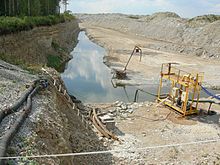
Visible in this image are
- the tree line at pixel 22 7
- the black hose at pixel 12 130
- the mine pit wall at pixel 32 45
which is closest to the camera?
the black hose at pixel 12 130

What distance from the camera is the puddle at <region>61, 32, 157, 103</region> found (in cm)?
2440

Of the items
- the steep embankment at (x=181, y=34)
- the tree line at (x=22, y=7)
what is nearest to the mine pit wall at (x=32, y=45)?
the tree line at (x=22, y=7)

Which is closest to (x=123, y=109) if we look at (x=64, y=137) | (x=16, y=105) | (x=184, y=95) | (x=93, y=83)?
(x=184, y=95)

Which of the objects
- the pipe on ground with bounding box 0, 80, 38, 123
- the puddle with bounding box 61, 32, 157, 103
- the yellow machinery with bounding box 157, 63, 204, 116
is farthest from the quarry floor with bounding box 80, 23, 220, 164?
the pipe on ground with bounding box 0, 80, 38, 123

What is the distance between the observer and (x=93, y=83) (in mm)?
29625

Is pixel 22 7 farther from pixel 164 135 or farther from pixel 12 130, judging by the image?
pixel 12 130

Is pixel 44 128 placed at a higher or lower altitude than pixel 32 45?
lower

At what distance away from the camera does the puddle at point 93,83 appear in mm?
24402

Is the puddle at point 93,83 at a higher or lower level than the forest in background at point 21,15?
lower

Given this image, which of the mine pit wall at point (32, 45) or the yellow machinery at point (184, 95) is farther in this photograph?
the mine pit wall at point (32, 45)

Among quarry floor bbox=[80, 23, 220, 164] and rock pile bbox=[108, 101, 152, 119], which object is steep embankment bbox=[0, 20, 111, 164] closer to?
quarry floor bbox=[80, 23, 220, 164]

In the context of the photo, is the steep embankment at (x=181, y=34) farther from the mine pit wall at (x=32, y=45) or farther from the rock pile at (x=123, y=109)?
the rock pile at (x=123, y=109)

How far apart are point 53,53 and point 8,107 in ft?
82.4

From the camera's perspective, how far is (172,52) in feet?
157
